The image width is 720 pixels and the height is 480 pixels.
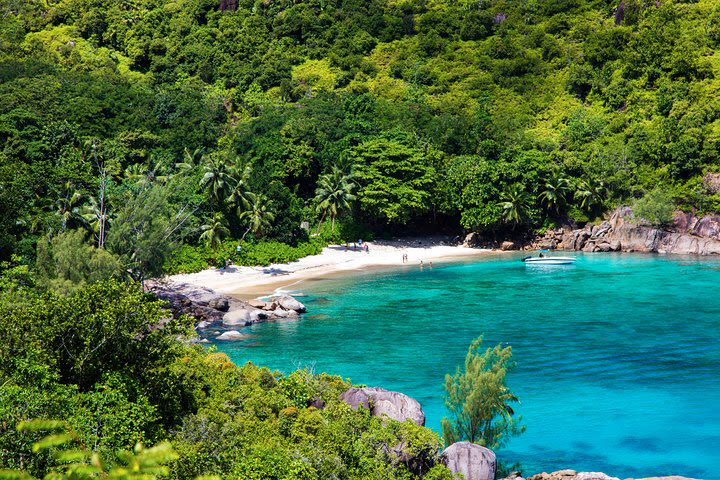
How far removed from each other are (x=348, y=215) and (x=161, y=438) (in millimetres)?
49932

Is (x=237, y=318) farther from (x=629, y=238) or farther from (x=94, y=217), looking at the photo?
(x=629, y=238)

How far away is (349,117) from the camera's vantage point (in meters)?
75.4

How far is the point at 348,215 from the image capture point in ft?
215

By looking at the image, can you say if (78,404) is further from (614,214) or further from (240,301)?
(614,214)

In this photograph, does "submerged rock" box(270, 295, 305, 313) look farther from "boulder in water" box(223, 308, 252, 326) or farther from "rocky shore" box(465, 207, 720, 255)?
"rocky shore" box(465, 207, 720, 255)

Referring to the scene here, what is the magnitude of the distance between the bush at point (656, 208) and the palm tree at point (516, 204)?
1037 centimetres

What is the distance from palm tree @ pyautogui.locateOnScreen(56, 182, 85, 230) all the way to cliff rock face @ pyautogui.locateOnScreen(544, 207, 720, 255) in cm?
4495

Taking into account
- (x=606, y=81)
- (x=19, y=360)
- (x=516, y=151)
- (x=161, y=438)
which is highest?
(x=606, y=81)

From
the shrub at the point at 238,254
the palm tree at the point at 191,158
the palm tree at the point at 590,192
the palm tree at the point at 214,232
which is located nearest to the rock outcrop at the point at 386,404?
the shrub at the point at 238,254

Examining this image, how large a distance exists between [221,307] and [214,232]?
1199 cm

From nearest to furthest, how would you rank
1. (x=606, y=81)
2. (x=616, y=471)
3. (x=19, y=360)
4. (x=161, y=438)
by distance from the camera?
(x=19, y=360) < (x=161, y=438) < (x=616, y=471) < (x=606, y=81)

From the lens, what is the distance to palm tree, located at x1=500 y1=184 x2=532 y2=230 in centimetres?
6525

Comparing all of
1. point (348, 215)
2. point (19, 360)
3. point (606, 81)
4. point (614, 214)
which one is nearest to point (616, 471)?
point (19, 360)

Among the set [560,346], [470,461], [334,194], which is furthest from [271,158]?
[470,461]
